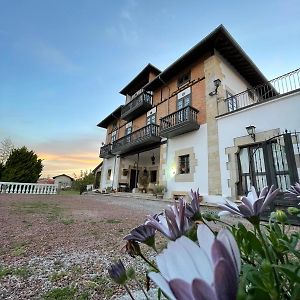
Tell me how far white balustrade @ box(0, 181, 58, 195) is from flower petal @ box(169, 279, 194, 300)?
13.8 m

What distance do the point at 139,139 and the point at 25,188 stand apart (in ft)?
25.9

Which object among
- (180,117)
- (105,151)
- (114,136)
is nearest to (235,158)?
(180,117)

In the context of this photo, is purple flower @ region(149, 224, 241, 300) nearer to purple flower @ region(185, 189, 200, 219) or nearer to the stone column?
purple flower @ region(185, 189, 200, 219)

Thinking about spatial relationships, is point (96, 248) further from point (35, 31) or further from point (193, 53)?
point (35, 31)

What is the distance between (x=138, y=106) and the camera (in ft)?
45.7

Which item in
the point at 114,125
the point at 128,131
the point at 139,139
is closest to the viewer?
the point at 139,139

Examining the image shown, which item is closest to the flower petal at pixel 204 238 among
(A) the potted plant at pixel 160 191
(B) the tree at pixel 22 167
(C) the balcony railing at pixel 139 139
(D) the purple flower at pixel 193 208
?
(D) the purple flower at pixel 193 208

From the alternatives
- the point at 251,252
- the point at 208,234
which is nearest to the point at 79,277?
the point at 251,252

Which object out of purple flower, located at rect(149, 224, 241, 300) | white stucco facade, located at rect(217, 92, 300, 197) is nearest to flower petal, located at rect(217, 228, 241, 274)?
purple flower, located at rect(149, 224, 241, 300)

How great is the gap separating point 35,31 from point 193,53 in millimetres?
8295

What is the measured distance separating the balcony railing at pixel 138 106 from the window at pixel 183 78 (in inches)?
107

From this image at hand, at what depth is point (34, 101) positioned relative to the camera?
1650 centimetres

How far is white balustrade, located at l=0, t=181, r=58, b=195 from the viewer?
1148 centimetres

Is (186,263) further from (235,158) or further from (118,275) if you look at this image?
(235,158)
